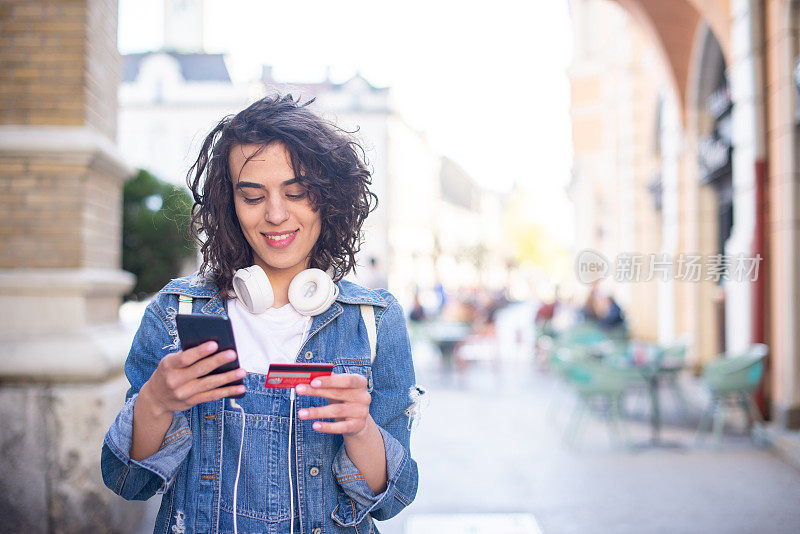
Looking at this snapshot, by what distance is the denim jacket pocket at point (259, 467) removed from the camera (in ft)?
5.33

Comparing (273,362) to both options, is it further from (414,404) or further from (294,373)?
(414,404)

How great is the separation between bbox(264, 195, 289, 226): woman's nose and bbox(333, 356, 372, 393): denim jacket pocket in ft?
1.20

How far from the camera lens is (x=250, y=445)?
163cm

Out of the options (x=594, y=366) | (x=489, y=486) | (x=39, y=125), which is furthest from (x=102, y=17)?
(x=594, y=366)

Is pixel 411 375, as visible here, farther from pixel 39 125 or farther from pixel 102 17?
pixel 102 17

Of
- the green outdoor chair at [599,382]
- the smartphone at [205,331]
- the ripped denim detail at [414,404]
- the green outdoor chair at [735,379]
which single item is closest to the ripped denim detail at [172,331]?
the smartphone at [205,331]

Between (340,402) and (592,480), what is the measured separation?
5.30 metres

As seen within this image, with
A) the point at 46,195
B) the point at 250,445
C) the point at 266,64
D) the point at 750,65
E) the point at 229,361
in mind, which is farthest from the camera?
the point at 266,64

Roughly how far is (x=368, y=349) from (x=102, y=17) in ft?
12.8

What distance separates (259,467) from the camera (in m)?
1.63

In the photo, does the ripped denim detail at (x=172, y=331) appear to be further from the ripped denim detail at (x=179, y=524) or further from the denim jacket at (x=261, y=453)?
the ripped denim detail at (x=179, y=524)

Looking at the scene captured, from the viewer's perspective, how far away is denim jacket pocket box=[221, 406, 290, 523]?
1624mm

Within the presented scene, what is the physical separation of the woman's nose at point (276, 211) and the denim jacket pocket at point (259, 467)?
46cm

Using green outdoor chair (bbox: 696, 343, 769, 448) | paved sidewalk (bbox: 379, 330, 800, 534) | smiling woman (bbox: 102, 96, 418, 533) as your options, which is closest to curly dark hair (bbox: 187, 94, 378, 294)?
smiling woman (bbox: 102, 96, 418, 533)
